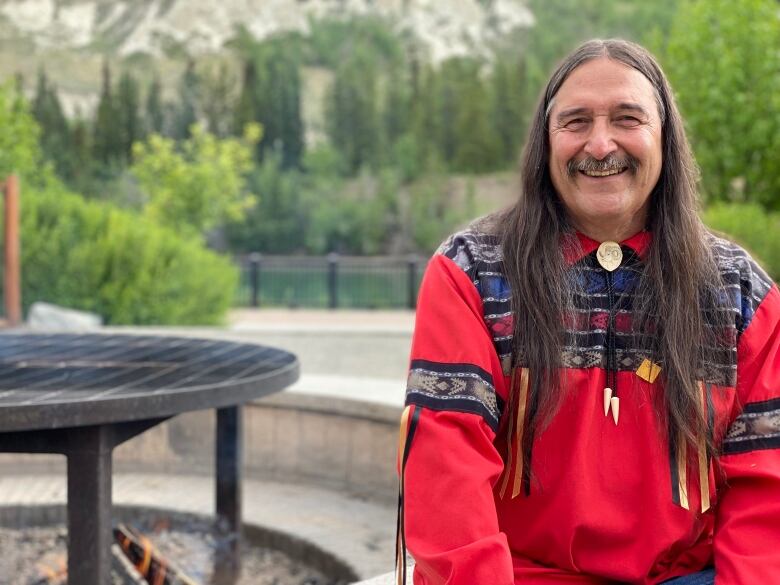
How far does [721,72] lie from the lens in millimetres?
14727

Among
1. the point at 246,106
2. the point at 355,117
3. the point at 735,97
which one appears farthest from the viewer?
the point at 355,117

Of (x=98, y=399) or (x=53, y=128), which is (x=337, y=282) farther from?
(x=53, y=128)

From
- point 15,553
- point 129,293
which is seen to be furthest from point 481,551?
point 129,293

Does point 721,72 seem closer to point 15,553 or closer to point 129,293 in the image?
point 129,293

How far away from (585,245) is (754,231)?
10.2m

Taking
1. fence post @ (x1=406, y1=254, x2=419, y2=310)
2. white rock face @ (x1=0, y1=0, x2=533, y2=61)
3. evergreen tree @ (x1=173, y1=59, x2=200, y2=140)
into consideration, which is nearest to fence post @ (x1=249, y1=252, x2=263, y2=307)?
fence post @ (x1=406, y1=254, x2=419, y2=310)

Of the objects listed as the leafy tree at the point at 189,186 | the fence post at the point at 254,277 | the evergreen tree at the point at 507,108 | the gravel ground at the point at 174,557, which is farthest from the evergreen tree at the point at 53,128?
the gravel ground at the point at 174,557

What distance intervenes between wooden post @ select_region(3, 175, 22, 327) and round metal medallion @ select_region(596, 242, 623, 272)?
9.12 meters

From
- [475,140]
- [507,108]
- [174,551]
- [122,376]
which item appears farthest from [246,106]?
[122,376]

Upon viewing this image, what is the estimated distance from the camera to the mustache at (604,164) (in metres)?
1.68

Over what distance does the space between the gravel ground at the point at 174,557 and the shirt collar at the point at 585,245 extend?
83.0 inches

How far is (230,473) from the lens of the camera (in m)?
3.54

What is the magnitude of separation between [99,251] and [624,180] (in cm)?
943

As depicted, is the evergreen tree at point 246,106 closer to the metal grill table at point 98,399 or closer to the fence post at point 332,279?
the fence post at point 332,279
